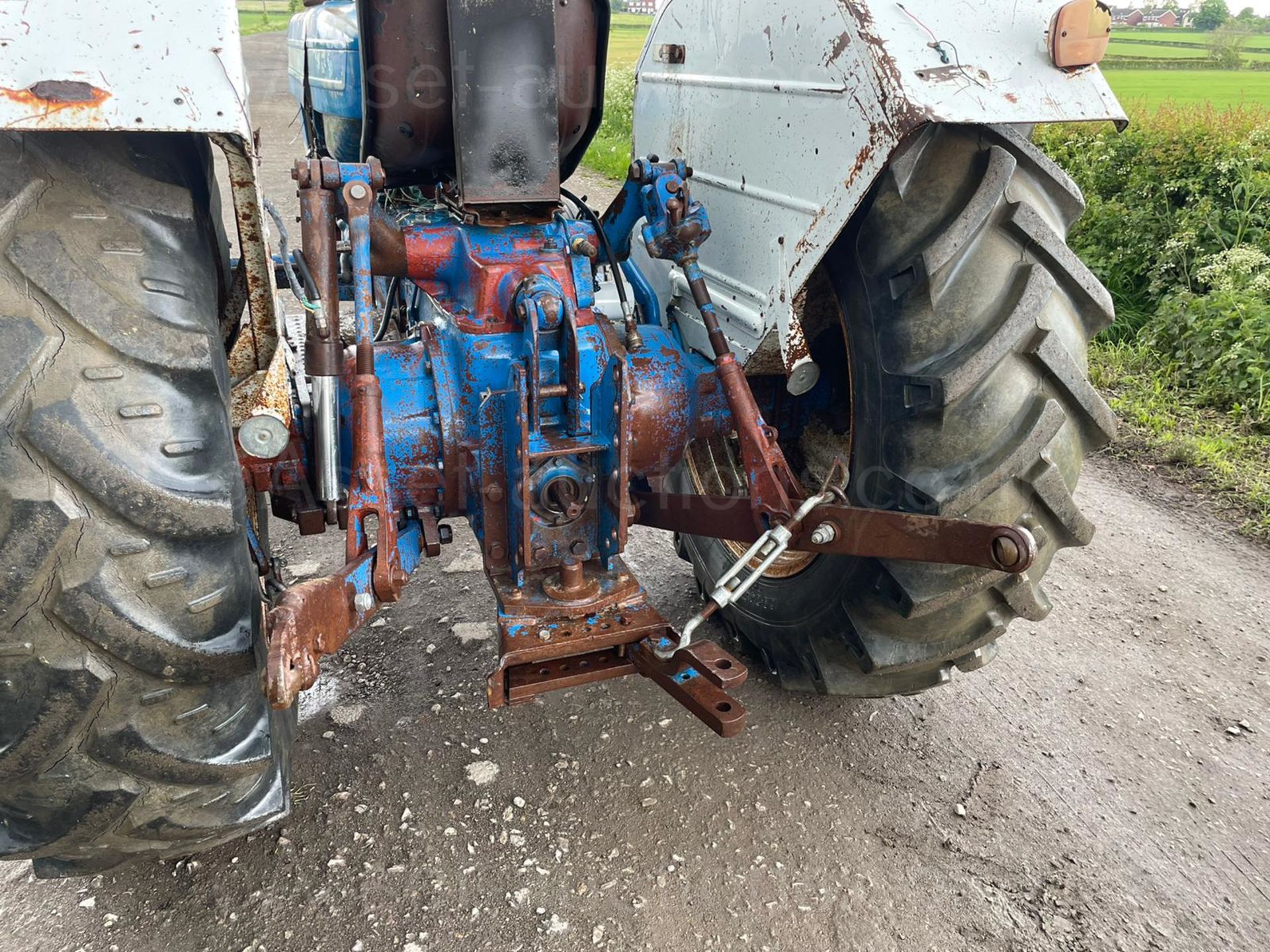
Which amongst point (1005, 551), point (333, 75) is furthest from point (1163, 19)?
point (1005, 551)

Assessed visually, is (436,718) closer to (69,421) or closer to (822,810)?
(822,810)

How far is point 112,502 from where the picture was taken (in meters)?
1.34

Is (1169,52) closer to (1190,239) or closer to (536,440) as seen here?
(1190,239)

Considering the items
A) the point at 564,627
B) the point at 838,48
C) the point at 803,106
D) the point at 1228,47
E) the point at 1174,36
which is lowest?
the point at 1174,36

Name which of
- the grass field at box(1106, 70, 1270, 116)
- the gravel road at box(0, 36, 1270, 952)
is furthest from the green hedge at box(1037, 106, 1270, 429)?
the gravel road at box(0, 36, 1270, 952)

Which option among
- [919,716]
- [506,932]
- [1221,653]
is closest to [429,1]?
[506,932]

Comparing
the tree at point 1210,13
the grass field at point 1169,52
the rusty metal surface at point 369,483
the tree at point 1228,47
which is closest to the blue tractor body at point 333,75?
the rusty metal surface at point 369,483

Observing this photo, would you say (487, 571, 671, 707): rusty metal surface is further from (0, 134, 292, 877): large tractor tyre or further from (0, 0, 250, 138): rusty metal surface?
(0, 0, 250, 138): rusty metal surface

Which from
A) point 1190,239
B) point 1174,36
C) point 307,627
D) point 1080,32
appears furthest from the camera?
point 1174,36

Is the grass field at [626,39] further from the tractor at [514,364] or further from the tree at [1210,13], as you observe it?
the tree at [1210,13]

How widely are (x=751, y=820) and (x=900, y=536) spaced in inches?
35.6

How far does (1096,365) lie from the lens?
522 centimetres

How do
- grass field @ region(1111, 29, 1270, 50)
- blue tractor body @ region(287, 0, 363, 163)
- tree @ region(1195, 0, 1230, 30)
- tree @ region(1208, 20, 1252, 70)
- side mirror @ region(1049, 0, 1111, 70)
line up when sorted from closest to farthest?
side mirror @ region(1049, 0, 1111, 70) < blue tractor body @ region(287, 0, 363, 163) < tree @ region(1208, 20, 1252, 70) < grass field @ region(1111, 29, 1270, 50) < tree @ region(1195, 0, 1230, 30)

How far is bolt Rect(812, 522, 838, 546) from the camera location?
173 cm
